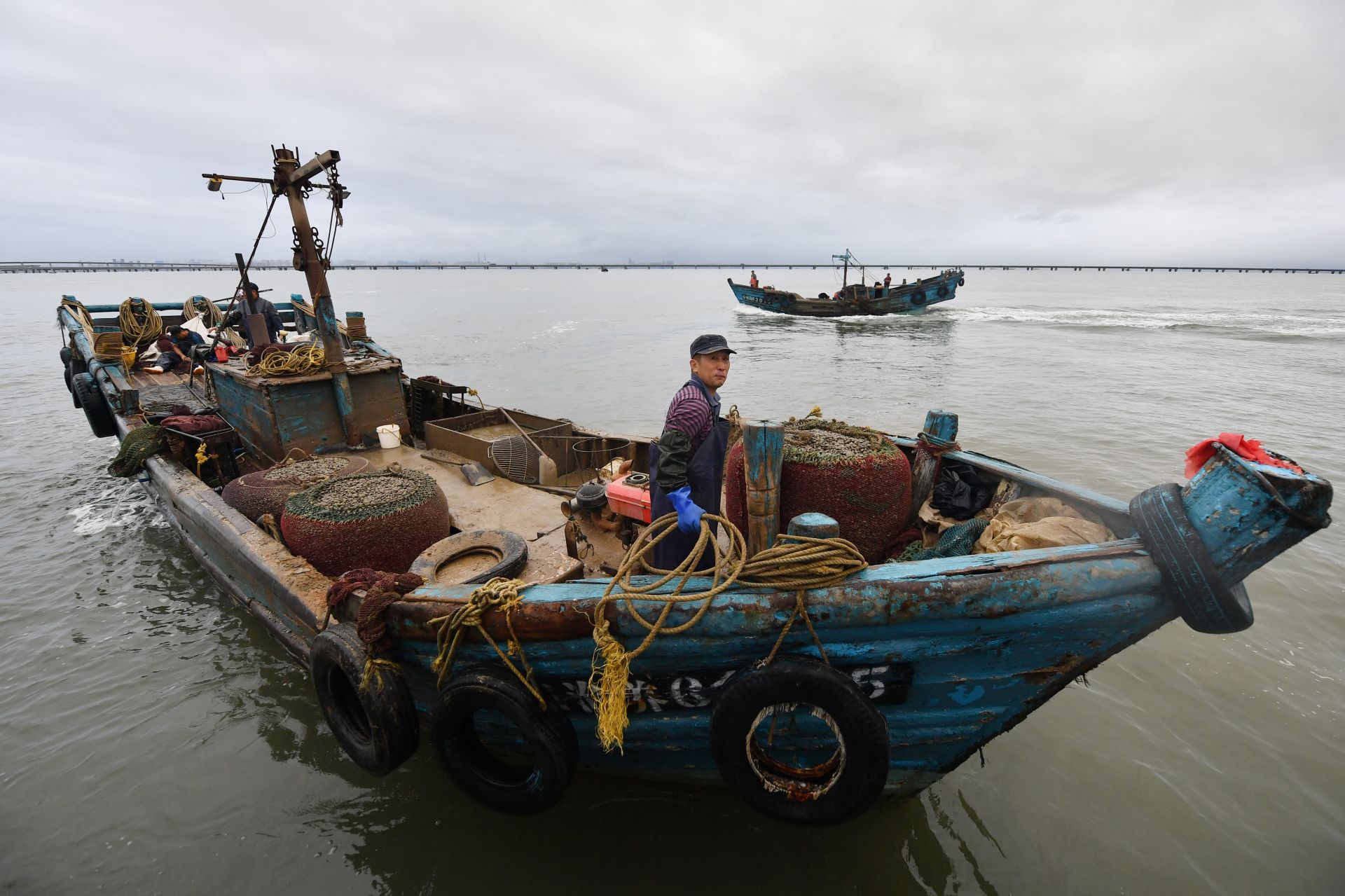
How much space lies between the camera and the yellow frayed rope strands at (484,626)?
2.80 metres

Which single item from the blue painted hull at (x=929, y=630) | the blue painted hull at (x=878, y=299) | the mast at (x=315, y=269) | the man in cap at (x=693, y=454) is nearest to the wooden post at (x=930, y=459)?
the blue painted hull at (x=929, y=630)

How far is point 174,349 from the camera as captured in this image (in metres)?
11.0

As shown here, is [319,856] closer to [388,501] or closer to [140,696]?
[388,501]

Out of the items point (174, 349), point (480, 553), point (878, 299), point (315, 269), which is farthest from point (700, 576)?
point (878, 299)

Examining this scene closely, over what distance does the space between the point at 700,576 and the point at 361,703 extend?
218 centimetres

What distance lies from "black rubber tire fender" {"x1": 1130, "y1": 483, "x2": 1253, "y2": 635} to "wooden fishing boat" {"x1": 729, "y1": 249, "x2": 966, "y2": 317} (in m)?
39.5

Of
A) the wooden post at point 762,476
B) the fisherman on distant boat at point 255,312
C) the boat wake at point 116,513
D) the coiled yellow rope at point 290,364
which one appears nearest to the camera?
the wooden post at point 762,476

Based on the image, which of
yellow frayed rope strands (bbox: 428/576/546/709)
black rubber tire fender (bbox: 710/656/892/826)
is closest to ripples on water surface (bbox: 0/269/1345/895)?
black rubber tire fender (bbox: 710/656/892/826)

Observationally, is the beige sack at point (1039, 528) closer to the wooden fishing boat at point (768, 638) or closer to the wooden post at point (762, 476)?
the wooden fishing boat at point (768, 638)

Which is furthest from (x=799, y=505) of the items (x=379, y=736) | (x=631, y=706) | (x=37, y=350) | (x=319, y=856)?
(x=37, y=350)

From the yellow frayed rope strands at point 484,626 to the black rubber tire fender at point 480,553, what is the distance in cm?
50

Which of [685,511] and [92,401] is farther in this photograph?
[92,401]

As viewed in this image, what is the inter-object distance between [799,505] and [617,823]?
7.94 feet

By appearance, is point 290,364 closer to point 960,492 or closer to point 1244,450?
point 960,492
